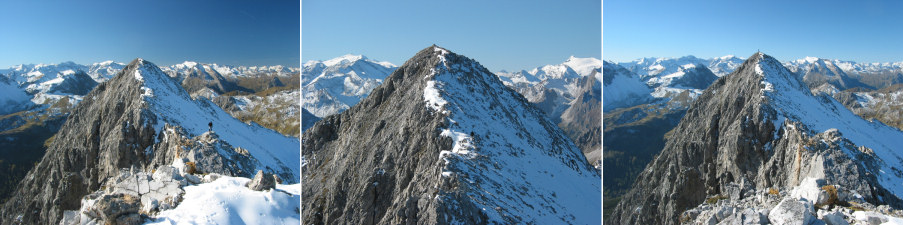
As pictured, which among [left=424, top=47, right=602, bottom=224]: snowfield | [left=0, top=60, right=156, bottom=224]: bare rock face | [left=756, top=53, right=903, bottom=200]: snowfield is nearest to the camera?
[left=424, top=47, right=602, bottom=224]: snowfield

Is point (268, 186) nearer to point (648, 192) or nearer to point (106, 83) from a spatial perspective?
point (648, 192)

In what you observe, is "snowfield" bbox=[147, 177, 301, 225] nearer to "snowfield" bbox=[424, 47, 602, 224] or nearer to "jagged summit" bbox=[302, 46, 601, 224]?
"jagged summit" bbox=[302, 46, 601, 224]

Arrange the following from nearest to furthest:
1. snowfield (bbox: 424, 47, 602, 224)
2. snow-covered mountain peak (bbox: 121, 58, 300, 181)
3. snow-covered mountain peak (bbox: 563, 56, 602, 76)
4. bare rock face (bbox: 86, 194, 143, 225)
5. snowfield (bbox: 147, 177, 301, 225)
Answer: bare rock face (bbox: 86, 194, 143, 225), snowfield (bbox: 147, 177, 301, 225), snow-covered mountain peak (bbox: 563, 56, 602, 76), snowfield (bbox: 424, 47, 602, 224), snow-covered mountain peak (bbox: 121, 58, 300, 181)

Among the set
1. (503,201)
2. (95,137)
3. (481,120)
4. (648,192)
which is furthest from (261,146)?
(648,192)

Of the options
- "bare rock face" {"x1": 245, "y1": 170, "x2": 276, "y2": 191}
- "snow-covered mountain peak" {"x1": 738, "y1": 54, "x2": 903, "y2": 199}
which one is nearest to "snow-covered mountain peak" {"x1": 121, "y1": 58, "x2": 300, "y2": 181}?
"bare rock face" {"x1": 245, "y1": 170, "x2": 276, "y2": 191}

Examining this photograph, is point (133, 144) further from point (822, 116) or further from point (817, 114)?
point (822, 116)

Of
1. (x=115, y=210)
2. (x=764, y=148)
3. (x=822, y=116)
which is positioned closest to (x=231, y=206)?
(x=115, y=210)

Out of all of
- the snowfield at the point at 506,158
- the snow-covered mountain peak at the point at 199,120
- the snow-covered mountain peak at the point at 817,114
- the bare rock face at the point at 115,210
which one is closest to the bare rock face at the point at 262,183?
the bare rock face at the point at 115,210
